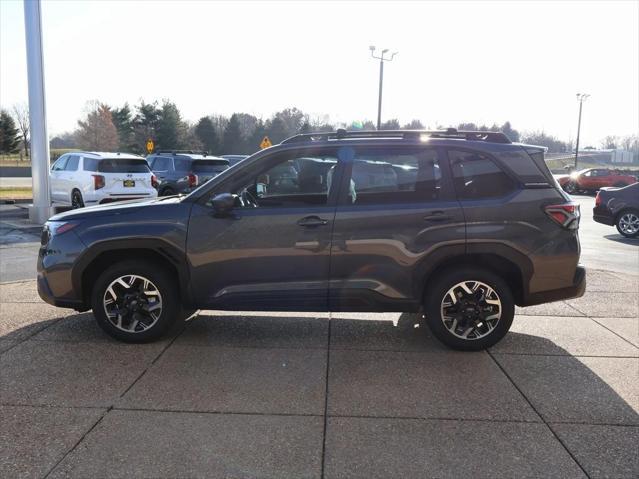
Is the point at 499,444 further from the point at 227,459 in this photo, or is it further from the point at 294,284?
the point at 294,284

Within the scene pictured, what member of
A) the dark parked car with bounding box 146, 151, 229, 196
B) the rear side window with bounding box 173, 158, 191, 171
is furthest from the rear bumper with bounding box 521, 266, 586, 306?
the rear side window with bounding box 173, 158, 191, 171

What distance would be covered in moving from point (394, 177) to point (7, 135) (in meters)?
82.9

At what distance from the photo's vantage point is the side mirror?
4434mm

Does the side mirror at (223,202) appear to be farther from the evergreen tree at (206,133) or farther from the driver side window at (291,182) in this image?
the evergreen tree at (206,133)

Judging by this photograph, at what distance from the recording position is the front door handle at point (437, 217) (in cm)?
448

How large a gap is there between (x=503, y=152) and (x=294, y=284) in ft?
6.82

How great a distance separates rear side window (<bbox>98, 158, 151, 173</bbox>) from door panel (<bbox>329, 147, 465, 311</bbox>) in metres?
11.3

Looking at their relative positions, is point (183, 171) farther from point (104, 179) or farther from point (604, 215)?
point (604, 215)

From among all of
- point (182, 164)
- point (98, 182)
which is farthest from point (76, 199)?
point (182, 164)

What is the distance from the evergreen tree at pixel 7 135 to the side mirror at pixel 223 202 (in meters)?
81.0

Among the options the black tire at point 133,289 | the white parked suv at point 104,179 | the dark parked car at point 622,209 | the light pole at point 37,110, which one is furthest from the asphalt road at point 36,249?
the black tire at point 133,289

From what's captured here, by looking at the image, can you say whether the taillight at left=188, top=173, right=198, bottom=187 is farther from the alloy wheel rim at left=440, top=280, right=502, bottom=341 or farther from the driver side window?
the alloy wheel rim at left=440, top=280, right=502, bottom=341

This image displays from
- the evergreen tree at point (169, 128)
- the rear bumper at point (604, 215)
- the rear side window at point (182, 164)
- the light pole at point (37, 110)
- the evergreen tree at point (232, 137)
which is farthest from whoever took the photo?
the evergreen tree at point (232, 137)

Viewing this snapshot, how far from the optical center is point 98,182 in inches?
555
